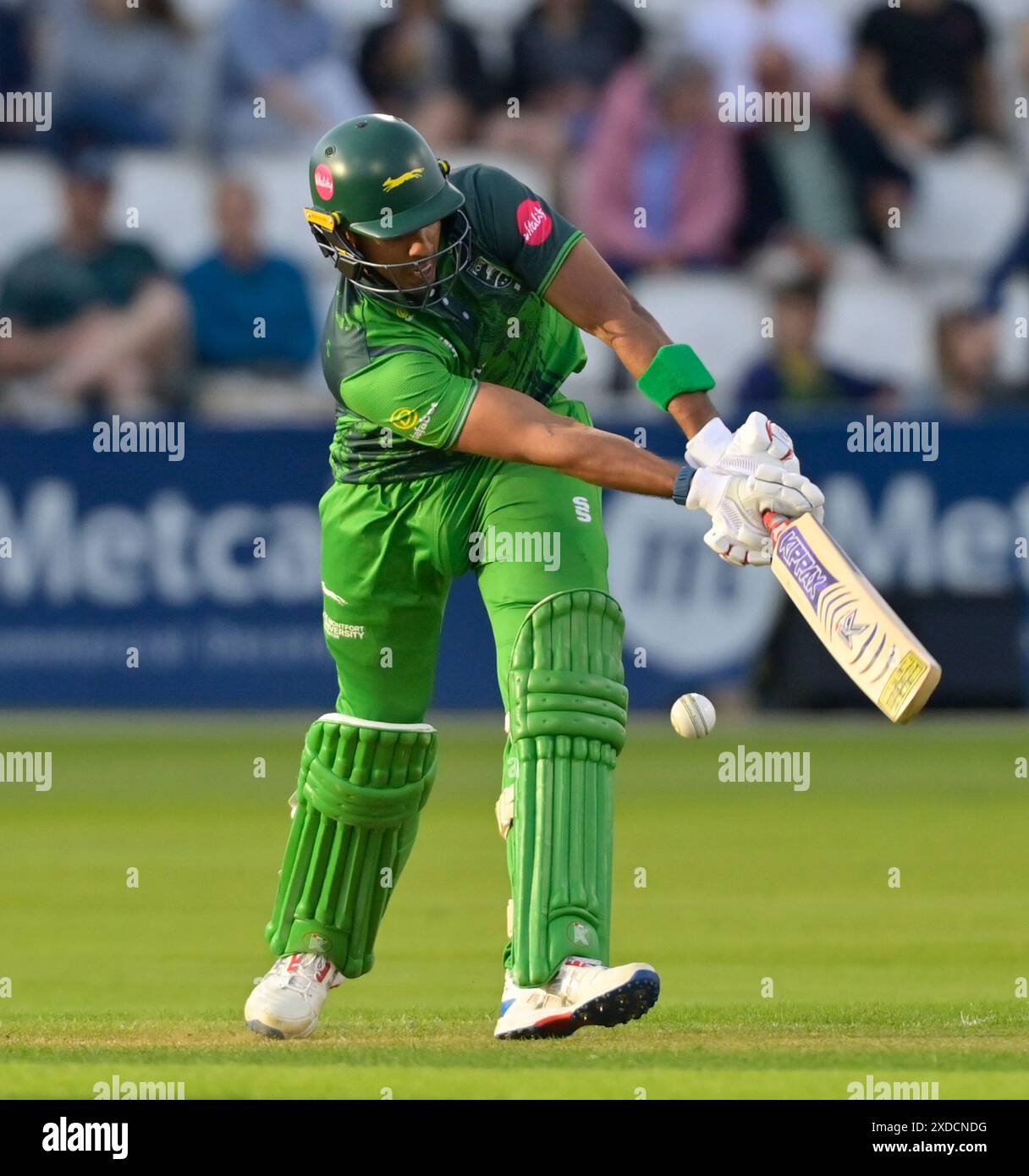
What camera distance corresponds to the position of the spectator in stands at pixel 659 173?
16531 millimetres

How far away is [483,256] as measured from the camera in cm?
587

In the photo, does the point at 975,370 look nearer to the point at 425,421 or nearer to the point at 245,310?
the point at 245,310

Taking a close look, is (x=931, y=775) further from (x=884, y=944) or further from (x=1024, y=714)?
(x=884, y=944)

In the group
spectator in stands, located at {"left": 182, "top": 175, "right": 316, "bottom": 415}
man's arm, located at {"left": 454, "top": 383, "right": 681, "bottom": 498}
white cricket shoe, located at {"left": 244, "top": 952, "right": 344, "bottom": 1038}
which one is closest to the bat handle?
man's arm, located at {"left": 454, "top": 383, "right": 681, "bottom": 498}

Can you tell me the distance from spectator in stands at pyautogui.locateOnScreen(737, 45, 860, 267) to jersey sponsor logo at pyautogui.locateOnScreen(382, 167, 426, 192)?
1145 cm

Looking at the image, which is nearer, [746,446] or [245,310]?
[746,446]

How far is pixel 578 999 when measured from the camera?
537cm

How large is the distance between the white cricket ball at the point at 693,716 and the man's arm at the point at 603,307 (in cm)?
68

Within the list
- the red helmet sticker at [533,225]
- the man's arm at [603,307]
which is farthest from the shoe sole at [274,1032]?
the red helmet sticker at [533,225]

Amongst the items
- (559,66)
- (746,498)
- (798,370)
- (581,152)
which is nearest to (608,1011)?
(746,498)

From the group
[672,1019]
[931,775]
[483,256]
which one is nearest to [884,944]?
[672,1019]

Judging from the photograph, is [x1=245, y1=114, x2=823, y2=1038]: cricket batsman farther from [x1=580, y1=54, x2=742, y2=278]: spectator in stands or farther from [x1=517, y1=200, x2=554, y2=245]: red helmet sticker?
[x1=580, y1=54, x2=742, y2=278]: spectator in stands

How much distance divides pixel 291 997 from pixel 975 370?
11.3m

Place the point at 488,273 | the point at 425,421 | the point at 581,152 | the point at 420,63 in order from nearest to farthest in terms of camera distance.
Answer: the point at 425,421 < the point at 488,273 < the point at 581,152 < the point at 420,63
